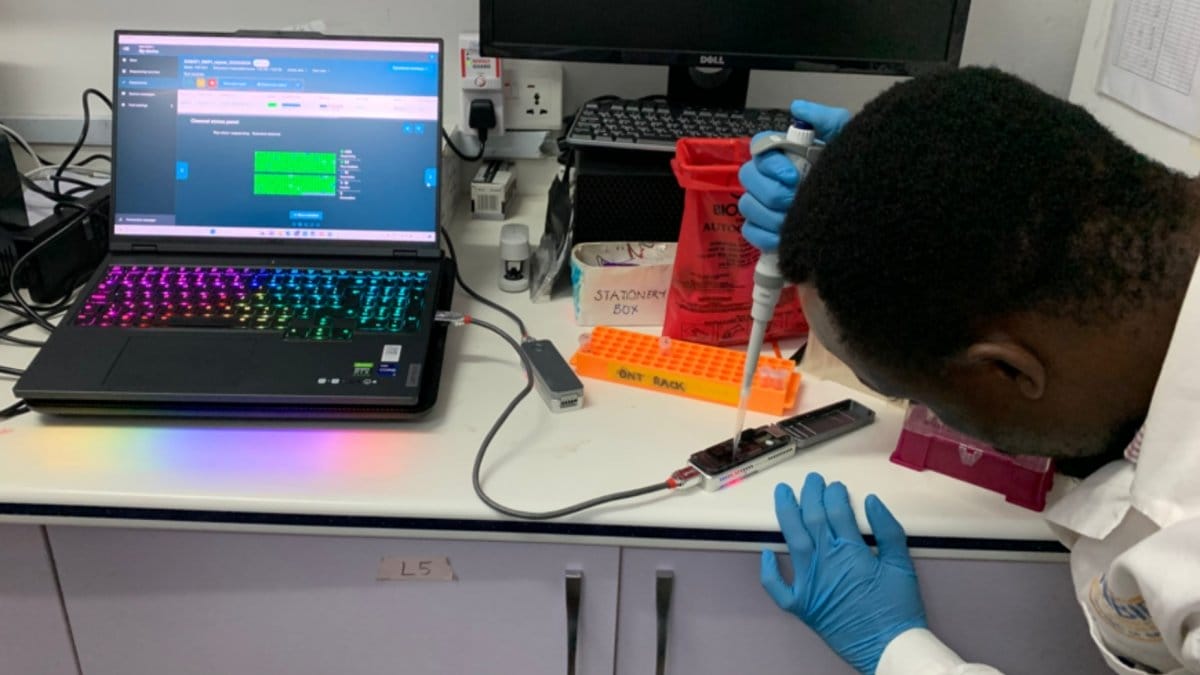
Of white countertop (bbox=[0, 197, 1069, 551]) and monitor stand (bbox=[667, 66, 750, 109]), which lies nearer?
white countertop (bbox=[0, 197, 1069, 551])

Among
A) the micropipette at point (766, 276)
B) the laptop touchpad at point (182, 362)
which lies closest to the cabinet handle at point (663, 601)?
the micropipette at point (766, 276)

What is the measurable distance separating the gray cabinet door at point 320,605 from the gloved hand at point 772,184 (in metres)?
0.32

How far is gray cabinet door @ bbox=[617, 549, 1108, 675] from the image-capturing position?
784mm

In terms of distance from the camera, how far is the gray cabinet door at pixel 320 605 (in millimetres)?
783

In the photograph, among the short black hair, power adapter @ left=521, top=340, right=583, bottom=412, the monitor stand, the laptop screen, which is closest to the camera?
the short black hair

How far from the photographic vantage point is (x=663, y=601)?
2.64 ft

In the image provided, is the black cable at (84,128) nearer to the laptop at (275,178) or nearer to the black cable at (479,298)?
the laptop at (275,178)

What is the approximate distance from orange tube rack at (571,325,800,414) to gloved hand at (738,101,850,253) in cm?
14

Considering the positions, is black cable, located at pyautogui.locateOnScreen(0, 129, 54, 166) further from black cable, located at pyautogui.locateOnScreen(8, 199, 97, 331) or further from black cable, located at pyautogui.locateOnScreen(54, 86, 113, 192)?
black cable, located at pyautogui.locateOnScreen(8, 199, 97, 331)

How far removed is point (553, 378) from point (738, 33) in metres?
0.52

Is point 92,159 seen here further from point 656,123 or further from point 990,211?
point 990,211

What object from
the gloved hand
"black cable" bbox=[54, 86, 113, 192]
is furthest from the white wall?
the gloved hand

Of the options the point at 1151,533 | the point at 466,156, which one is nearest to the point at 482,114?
the point at 466,156

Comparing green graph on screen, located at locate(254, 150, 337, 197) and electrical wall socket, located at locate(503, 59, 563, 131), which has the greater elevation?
electrical wall socket, located at locate(503, 59, 563, 131)
